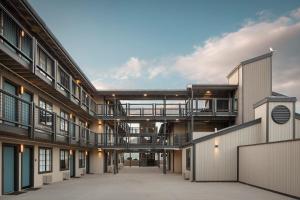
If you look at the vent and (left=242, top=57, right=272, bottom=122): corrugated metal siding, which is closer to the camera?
the vent

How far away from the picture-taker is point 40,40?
63.4 feet

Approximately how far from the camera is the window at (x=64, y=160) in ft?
81.0

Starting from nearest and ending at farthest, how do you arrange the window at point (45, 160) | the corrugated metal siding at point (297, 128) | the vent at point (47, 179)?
the window at point (45, 160) → the vent at point (47, 179) → the corrugated metal siding at point (297, 128)

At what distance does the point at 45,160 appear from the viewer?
21.2 meters

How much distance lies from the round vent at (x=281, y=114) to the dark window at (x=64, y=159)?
15.2m

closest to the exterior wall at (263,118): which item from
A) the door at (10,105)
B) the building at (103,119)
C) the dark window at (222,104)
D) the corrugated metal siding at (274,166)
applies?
the building at (103,119)

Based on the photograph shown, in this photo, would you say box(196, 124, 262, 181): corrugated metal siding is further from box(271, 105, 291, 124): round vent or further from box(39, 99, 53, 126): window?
box(39, 99, 53, 126): window

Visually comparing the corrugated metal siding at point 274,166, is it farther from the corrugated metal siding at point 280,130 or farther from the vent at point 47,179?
the vent at point 47,179

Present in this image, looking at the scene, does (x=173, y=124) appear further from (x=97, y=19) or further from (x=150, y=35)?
(x=97, y=19)

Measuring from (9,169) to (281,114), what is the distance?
53.1ft

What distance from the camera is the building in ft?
48.7

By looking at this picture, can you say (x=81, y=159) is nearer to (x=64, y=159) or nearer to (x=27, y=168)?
(x=64, y=159)

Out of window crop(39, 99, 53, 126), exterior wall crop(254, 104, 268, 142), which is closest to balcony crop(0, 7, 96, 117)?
window crop(39, 99, 53, 126)

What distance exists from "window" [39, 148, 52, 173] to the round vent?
14.7 m
